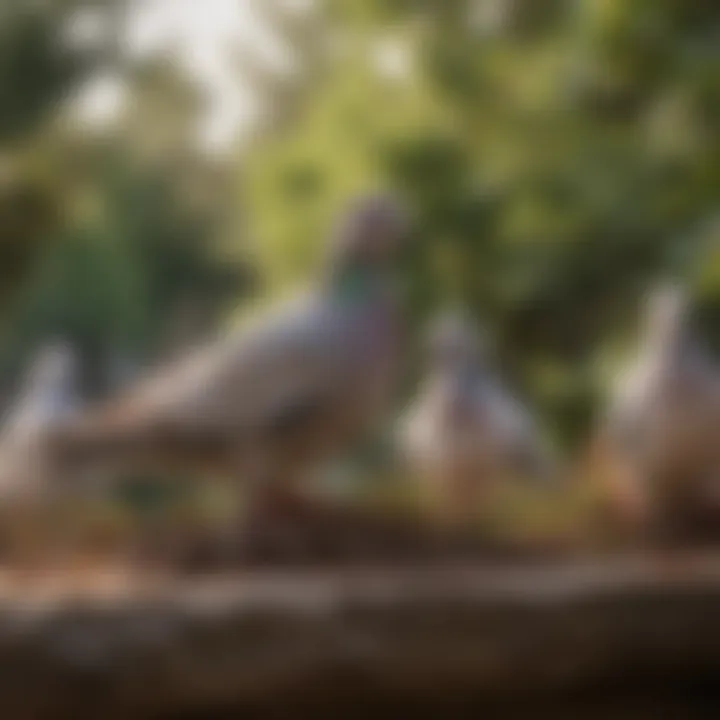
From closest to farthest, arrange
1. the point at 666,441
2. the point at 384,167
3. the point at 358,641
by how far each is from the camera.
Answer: the point at 358,641, the point at 666,441, the point at 384,167

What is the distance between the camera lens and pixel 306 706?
32.7 inches

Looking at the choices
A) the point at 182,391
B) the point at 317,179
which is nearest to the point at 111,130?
the point at 317,179

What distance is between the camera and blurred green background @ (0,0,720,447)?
1030 millimetres

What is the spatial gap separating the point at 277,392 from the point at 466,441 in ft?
0.43

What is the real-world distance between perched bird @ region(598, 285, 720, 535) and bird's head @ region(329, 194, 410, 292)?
0.65 ft

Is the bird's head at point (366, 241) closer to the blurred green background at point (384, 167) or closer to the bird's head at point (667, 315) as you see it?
the blurred green background at point (384, 167)

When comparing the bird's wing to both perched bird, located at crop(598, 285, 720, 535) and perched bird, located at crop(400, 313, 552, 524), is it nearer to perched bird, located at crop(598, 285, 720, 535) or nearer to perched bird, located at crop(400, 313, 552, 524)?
perched bird, located at crop(400, 313, 552, 524)

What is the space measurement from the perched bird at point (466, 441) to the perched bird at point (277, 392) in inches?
1.5

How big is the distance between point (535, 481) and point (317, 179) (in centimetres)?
31

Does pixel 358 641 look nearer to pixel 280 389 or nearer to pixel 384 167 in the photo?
pixel 280 389

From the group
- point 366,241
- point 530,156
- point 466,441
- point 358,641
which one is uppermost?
point 530,156

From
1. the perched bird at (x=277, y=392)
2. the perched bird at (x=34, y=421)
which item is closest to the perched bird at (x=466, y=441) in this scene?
the perched bird at (x=277, y=392)

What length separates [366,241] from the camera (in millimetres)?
929

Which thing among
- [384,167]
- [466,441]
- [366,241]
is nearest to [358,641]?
[466,441]
